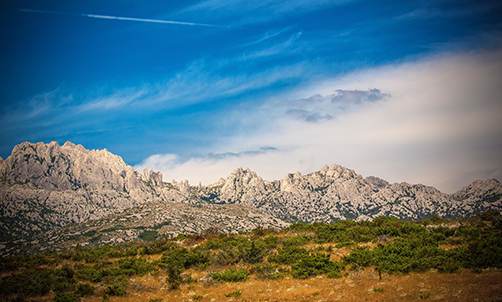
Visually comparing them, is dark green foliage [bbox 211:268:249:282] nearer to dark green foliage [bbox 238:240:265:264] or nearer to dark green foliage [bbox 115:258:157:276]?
dark green foliage [bbox 238:240:265:264]

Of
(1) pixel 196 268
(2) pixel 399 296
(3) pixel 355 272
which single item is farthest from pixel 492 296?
(1) pixel 196 268

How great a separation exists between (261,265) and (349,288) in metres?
10.0

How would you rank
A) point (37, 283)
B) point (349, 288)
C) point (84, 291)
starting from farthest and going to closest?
point (37, 283) < point (84, 291) < point (349, 288)

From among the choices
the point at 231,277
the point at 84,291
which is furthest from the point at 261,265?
the point at 84,291

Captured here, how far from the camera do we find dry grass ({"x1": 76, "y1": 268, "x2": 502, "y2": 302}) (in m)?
15.3

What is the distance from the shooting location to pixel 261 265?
87.5 ft

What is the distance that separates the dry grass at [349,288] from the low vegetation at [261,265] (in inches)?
7.7

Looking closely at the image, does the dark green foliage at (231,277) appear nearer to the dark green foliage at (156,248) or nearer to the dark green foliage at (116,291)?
the dark green foliage at (116,291)

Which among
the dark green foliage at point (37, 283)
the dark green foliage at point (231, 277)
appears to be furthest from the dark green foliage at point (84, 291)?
Result: the dark green foliage at point (231, 277)

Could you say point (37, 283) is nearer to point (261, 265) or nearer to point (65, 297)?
point (65, 297)

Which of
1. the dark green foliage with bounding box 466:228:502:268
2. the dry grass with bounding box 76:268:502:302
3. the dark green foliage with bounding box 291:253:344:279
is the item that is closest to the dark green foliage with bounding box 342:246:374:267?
the dry grass with bounding box 76:268:502:302

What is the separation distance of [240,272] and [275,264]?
435 cm

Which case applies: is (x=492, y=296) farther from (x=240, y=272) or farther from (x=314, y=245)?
(x=314, y=245)

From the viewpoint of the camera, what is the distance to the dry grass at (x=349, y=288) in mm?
15258
